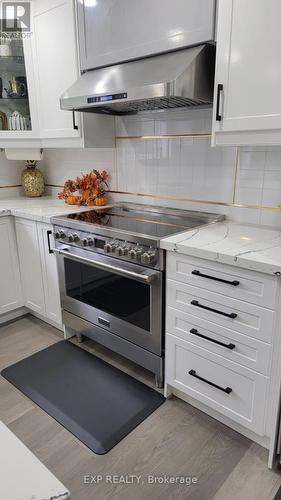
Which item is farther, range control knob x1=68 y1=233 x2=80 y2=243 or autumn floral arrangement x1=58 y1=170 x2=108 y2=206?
autumn floral arrangement x1=58 y1=170 x2=108 y2=206

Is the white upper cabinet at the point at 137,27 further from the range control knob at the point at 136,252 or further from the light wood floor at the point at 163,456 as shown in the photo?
the light wood floor at the point at 163,456

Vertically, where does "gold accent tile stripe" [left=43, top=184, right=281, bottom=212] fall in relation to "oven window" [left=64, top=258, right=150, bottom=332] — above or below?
above

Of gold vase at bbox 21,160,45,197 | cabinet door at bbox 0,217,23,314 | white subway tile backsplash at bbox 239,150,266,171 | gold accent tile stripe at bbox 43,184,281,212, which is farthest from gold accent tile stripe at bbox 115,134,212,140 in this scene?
cabinet door at bbox 0,217,23,314

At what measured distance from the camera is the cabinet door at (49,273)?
2.30m

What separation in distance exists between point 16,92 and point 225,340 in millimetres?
2503

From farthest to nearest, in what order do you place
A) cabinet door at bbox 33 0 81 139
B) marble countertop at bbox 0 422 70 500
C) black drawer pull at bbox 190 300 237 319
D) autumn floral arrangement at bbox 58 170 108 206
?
autumn floral arrangement at bbox 58 170 108 206 → cabinet door at bbox 33 0 81 139 → black drawer pull at bbox 190 300 237 319 → marble countertop at bbox 0 422 70 500

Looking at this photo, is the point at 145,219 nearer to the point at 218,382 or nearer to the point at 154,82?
the point at 154,82

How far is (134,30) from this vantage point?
1.78 meters

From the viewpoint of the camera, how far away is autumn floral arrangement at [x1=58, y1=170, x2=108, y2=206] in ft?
8.38

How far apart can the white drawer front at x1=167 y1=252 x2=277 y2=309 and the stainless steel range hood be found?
78 centimetres

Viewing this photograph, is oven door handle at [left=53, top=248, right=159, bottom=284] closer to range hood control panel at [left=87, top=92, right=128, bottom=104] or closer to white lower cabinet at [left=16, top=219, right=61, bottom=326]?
white lower cabinet at [left=16, top=219, right=61, bottom=326]

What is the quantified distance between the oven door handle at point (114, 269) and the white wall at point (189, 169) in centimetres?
69

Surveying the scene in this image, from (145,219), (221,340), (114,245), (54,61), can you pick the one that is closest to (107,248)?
(114,245)

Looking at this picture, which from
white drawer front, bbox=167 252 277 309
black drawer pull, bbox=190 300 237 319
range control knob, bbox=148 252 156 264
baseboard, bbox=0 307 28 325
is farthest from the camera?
baseboard, bbox=0 307 28 325
